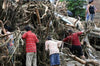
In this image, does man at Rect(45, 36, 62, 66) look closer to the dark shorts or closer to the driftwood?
the driftwood

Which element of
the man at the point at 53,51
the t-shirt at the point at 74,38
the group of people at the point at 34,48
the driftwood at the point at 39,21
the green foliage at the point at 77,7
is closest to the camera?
the group of people at the point at 34,48

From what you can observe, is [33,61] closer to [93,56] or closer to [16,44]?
[16,44]

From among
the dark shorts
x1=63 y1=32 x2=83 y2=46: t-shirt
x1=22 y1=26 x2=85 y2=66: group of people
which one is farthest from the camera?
the dark shorts

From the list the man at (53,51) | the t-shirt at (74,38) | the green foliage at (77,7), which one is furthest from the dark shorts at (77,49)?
the green foliage at (77,7)

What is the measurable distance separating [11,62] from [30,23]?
2848mm

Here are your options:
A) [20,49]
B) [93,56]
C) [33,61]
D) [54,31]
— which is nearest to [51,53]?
[33,61]

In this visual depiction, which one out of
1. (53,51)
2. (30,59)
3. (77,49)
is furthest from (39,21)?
(30,59)

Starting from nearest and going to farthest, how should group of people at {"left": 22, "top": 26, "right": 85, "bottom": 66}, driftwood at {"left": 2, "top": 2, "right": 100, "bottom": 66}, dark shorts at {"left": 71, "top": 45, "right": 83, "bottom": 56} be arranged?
group of people at {"left": 22, "top": 26, "right": 85, "bottom": 66}, driftwood at {"left": 2, "top": 2, "right": 100, "bottom": 66}, dark shorts at {"left": 71, "top": 45, "right": 83, "bottom": 56}

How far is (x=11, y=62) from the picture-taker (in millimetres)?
7273

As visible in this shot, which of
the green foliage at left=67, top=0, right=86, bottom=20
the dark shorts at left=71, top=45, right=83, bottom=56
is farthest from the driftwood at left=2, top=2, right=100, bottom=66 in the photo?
the green foliage at left=67, top=0, right=86, bottom=20

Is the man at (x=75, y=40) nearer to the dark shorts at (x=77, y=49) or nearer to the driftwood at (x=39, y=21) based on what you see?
the dark shorts at (x=77, y=49)

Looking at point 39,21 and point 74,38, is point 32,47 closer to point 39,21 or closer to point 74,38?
point 39,21

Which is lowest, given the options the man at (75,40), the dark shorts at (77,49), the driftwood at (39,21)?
the dark shorts at (77,49)

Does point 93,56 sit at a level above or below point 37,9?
below
